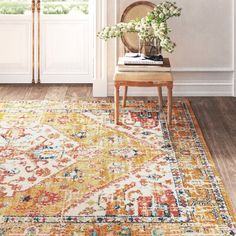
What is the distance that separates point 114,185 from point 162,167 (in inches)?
17.6

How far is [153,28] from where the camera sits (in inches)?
193

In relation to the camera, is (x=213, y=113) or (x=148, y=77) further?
(x=213, y=113)

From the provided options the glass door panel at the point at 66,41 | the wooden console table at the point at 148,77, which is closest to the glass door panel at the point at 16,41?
the glass door panel at the point at 66,41

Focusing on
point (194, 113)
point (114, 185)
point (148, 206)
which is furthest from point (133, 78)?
point (148, 206)

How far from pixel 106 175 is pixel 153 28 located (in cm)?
168

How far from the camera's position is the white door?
639cm

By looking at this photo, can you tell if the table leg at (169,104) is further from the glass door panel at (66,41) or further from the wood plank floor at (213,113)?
the glass door panel at (66,41)

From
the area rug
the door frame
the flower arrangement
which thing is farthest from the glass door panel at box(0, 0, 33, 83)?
the flower arrangement

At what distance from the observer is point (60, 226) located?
296 centimetres

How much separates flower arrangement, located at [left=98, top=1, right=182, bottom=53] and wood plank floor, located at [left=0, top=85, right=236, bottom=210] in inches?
28.4

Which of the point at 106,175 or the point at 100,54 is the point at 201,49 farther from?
the point at 106,175

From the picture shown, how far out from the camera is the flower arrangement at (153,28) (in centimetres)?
482

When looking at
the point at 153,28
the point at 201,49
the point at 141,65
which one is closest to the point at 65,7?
the point at 201,49

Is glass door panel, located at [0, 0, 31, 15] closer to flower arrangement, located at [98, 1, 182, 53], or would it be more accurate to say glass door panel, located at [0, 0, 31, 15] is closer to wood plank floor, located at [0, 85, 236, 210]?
wood plank floor, located at [0, 85, 236, 210]
